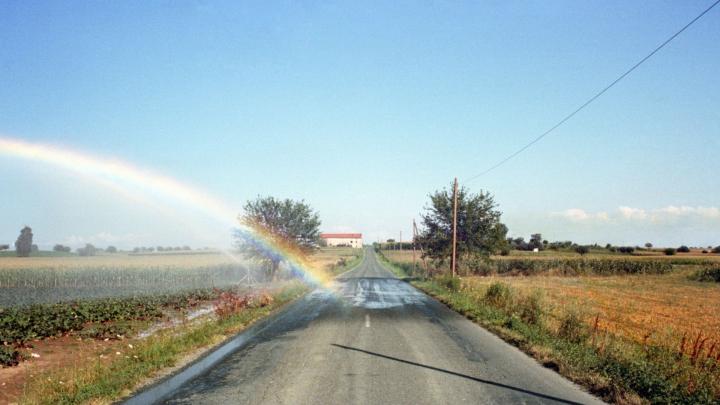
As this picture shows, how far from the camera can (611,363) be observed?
880 cm

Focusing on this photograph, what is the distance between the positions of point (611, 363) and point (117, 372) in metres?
9.36

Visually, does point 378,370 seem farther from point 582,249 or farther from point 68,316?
point 582,249

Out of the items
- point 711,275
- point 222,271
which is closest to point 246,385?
point 222,271

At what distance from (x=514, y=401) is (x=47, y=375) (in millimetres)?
8873

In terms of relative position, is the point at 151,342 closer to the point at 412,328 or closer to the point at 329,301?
the point at 412,328

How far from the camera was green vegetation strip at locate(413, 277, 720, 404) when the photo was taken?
715 cm

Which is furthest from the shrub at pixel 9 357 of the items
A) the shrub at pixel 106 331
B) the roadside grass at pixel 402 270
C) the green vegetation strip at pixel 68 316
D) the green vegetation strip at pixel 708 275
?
the green vegetation strip at pixel 708 275

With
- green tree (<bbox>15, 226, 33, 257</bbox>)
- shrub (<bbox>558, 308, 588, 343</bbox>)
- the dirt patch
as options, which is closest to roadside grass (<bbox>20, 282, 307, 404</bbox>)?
the dirt patch

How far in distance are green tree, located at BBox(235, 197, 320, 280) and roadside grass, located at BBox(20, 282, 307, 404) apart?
26260mm

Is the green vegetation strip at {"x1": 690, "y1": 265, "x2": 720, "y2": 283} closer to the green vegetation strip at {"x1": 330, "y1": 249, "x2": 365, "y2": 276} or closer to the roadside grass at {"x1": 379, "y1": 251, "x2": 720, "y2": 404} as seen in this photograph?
the roadside grass at {"x1": 379, "y1": 251, "x2": 720, "y2": 404}

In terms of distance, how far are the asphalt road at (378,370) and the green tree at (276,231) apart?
2614cm

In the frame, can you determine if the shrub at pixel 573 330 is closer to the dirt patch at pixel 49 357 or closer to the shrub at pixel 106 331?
the dirt patch at pixel 49 357

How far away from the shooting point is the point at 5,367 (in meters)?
10.0

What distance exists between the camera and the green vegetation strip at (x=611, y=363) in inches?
282
